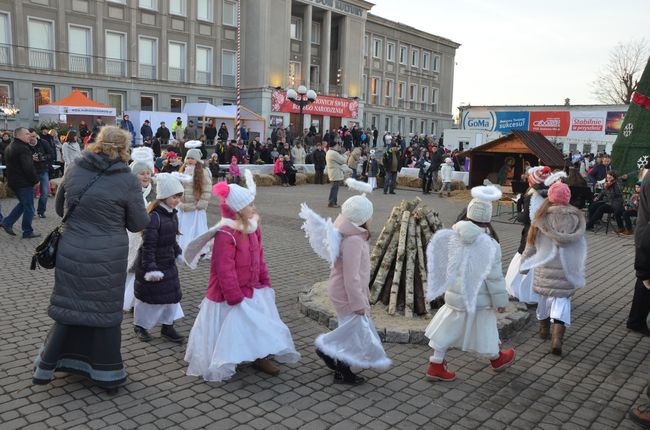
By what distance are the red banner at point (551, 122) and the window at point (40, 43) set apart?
29.5m

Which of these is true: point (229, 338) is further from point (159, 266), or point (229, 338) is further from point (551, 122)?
point (551, 122)

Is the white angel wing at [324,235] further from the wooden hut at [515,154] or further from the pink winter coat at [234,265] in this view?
the wooden hut at [515,154]

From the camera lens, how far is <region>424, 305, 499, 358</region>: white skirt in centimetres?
476

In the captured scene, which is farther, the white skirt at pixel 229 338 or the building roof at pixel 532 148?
the building roof at pixel 532 148

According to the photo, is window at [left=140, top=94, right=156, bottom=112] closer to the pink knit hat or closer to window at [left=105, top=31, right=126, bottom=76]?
window at [left=105, top=31, right=126, bottom=76]

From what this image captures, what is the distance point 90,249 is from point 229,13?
36.7m

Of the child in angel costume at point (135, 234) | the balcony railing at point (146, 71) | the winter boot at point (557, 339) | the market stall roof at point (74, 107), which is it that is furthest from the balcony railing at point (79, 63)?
the winter boot at point (557, 339)

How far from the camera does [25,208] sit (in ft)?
33.0

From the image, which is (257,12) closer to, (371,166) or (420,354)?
(371,166)

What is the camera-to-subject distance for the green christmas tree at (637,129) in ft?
29.2

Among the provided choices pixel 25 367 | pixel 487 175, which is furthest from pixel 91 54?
pixel 25 367

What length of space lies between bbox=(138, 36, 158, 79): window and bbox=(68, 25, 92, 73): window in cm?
302

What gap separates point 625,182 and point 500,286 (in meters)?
12.1

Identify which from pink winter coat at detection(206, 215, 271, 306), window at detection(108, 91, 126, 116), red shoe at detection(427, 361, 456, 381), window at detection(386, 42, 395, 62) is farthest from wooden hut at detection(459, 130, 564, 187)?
window at detection(386, 42, 395, 62)
